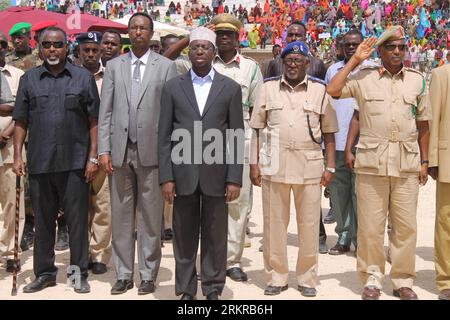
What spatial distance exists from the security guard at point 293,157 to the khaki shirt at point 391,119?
1.05 ft

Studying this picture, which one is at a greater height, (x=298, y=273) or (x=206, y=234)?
(x=206, y=234)

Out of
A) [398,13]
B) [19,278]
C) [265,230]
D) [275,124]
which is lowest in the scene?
[19,278]

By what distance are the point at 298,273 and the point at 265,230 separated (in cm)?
48

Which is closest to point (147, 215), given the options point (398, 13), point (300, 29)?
point (300, 29)

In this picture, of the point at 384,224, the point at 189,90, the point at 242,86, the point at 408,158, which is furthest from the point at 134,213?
the point at 408,158

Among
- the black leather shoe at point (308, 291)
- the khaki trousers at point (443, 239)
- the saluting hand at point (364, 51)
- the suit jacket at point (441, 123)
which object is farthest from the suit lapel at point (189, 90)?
the khaki trousers at point (443, 239)

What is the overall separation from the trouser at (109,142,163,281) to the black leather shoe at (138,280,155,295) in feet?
0.12

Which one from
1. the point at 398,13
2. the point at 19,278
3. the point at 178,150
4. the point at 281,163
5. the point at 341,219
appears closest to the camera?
the point at 178,150

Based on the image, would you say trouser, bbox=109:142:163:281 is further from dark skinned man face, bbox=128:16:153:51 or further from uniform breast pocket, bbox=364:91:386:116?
uniform breast pocket, bbox=364:91:386:116

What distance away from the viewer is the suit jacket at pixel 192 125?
5.37m

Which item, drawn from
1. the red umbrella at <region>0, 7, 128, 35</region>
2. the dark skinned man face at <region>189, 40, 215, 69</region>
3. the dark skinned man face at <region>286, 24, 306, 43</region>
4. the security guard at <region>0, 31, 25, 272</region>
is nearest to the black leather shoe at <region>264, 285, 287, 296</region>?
the dark skinned man face at <region>189, 40, 215, 69</region>

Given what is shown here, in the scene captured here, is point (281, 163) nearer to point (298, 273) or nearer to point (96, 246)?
point (298, 273)

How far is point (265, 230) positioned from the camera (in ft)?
19.7

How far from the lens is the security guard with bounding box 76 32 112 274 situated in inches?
264
